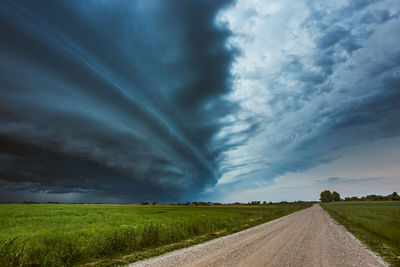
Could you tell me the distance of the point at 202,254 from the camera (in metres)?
11.2

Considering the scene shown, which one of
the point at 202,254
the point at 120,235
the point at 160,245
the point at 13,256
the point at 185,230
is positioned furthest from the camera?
the point at 185,230

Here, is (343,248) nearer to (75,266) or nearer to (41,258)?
(75,266)

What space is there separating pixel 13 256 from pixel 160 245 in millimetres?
8448

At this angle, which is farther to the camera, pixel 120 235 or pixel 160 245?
pixel 160 245

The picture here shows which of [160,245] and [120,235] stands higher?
[120,235]

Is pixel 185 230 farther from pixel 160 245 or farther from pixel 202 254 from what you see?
pixel 202 254

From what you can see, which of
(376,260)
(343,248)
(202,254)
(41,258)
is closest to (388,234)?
(343,248)

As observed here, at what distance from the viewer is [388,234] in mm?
16812

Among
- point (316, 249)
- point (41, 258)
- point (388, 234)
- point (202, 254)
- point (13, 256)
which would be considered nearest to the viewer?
point (13, 256)

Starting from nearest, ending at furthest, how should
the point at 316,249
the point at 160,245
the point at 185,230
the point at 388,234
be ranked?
the point at 316,249
the point at 160,245
the point at 388,234
the point at 185,230

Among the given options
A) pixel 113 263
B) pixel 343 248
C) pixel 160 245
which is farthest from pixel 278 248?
pixel 113 263

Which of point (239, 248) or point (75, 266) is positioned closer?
point (75, 266)

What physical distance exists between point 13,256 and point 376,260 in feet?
60.1

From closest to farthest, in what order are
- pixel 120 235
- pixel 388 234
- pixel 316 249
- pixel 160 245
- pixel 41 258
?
pixel 41 258 < pixel 316 249 < pixel 120 235 < pixel 160 245 < pixel 388 234
